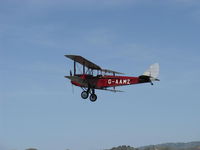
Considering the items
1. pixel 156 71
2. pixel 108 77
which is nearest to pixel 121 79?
pixel 108 77

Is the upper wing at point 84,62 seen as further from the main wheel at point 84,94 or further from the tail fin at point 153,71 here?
the tail fin at point 153,71

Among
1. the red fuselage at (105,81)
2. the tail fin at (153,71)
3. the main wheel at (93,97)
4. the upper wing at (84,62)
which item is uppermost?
the upper wing at (84,62)

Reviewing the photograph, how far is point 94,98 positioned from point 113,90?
2.76 meters

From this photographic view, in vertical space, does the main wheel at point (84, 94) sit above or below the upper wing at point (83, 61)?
below

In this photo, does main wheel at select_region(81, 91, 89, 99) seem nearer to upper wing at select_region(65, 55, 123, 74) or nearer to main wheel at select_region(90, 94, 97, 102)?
main wheel at select_region(90, 94, 97, 102)

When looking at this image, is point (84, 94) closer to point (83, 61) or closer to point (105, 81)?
point (105, 81)

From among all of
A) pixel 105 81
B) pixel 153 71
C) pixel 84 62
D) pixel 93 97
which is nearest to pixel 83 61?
pixel 84 62

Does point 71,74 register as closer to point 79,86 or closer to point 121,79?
point 79,86

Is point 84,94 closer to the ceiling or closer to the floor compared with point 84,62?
closer to the floor

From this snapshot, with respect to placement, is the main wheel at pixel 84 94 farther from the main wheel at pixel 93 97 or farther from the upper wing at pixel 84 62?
the upper wing at pixel 84 62

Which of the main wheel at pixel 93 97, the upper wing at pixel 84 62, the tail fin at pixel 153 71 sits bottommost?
the main wheel at pixel 93 97

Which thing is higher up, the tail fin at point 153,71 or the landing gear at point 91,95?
the tail fin at point 153,71

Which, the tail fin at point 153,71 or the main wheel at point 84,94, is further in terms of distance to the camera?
the tail fin at point 153,71

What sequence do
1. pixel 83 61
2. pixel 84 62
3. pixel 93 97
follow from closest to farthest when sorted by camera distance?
pixel 93 97
pixel 83 61
pixel 84 62
